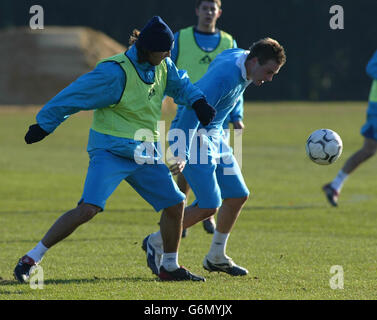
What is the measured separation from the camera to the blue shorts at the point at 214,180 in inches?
305

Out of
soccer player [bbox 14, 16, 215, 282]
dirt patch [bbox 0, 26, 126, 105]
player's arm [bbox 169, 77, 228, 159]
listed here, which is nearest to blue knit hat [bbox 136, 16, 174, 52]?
soccer player [bbox 14, 16, 215, 282]

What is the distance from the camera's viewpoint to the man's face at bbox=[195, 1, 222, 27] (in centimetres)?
1118

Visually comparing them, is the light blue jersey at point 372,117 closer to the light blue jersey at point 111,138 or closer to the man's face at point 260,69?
the man's face at point 260,69

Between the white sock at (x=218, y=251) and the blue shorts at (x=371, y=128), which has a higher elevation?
the blue shorts at (x=371, y=128)

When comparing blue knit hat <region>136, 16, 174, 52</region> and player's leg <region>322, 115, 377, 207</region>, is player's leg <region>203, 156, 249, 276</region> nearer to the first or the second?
blue knit hat <region>136, 16, 174, 52</region>

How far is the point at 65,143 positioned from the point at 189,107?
16.6m

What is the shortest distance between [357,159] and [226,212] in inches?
209

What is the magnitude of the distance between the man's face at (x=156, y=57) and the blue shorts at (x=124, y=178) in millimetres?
814

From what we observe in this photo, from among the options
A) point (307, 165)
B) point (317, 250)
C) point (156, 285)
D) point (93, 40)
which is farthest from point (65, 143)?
point (93, 40)

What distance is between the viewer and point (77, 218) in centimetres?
697

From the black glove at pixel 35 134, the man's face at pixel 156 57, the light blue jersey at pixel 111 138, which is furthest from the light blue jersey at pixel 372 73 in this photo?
the black glove at pixel 35 134

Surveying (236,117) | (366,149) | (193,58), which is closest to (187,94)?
(236,117)

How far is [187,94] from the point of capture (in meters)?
7.27
